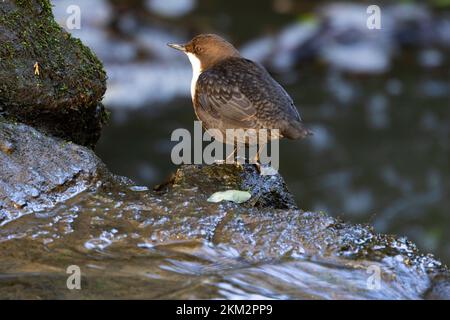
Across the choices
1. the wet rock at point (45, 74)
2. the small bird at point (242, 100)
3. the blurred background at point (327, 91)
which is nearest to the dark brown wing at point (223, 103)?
the small bird at point (242, 100)

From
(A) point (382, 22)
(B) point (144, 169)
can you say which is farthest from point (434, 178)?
(A) point (382, 22)

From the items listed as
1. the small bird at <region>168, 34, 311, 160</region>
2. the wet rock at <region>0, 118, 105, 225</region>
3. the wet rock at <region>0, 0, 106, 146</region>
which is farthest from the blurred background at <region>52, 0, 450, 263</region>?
the wet rock at <region>0, 118, 105, 225</region>

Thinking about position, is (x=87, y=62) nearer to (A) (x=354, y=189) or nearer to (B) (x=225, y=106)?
(B) (x=225, y=106)

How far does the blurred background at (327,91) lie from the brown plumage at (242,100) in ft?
12.4

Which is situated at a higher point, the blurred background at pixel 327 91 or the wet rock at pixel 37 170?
the blurred background at pixel 327 91

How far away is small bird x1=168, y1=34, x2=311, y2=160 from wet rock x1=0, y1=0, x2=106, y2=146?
74 centimetres

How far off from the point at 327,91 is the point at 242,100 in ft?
21.1

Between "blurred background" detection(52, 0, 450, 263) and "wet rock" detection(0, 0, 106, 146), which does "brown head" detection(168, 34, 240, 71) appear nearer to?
"wet rock" detection(0, 0, 106, 146)

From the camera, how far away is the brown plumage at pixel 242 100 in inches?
179

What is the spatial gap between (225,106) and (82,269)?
1821 mm

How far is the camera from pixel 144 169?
8.77 metres

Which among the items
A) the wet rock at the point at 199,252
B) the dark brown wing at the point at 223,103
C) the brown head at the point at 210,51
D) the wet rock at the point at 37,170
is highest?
the brown head at the point at 210,51

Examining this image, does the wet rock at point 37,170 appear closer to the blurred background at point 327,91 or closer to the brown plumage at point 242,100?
the brown plumage at point 242,100
